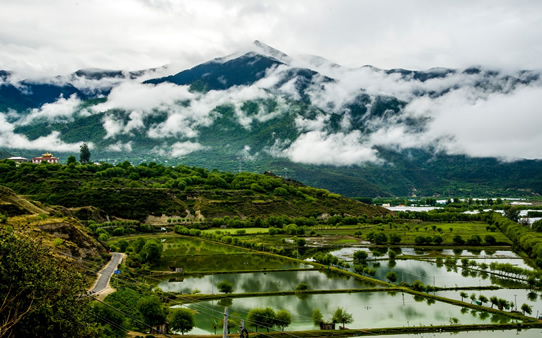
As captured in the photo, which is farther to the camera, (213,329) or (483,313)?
(483,313)

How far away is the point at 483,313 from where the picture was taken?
152ft

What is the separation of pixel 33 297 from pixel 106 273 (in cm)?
2985

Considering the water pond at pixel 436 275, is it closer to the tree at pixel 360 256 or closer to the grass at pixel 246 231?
the tree at pixel 360 256

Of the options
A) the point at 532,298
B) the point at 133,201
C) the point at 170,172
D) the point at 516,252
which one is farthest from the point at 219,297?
the point at 170,172

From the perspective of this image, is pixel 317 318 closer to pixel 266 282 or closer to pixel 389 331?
pixel 389 331

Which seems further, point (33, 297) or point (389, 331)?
point (389, 331)

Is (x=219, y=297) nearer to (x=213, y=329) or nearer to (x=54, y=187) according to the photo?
(x=213, y=329)

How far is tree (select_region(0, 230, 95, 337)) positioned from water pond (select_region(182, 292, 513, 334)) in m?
18.6

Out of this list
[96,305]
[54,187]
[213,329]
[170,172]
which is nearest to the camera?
[96,305]

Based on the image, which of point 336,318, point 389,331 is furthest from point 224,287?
point 389,331

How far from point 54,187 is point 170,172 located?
1975 inches

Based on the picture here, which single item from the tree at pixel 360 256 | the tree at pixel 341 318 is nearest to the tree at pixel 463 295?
the tree at pixel 341 318

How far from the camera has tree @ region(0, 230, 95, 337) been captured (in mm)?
21844

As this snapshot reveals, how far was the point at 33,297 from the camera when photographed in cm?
2189
